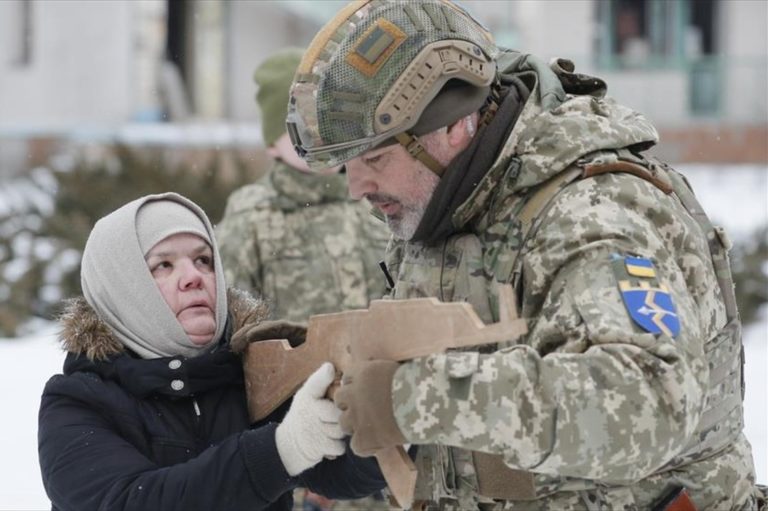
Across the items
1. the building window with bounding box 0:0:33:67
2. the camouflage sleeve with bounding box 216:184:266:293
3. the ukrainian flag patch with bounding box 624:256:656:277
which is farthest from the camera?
the building window with bounding box 0:0:33:67

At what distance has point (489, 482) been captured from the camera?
263 centimetres

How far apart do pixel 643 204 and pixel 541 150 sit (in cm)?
24

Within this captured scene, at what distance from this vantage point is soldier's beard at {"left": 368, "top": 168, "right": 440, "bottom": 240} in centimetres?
268

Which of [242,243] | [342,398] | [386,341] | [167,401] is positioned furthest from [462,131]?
[242,243]

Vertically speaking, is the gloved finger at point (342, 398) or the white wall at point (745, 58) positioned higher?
the white wall at point (745, 58)

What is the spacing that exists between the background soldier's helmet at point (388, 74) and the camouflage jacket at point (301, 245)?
253cm

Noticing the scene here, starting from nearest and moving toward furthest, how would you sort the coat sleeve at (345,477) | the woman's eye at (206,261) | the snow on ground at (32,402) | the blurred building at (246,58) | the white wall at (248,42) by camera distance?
the coat sleeve at (345,477)
the woman's eye at (206,261)
the snow on ground at (32,402)
the blurred building at (246,58)
the white wall at (248,42)

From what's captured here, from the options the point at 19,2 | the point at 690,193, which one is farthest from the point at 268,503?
the point at 19,2

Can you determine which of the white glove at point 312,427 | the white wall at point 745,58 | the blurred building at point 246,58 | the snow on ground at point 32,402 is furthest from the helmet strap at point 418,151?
the white wall at point 745,58

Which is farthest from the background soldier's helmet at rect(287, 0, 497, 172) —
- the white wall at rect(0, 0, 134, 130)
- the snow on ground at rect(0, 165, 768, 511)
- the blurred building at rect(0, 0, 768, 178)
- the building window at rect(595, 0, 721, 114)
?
the building window at rect(595, 0, 721, 114)

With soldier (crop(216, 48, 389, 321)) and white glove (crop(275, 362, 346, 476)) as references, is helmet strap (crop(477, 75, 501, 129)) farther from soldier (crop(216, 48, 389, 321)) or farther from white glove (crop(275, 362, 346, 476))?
soldier (crop(216, 48, 389, 321))

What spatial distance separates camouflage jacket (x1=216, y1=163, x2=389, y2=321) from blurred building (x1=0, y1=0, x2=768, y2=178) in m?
11.6

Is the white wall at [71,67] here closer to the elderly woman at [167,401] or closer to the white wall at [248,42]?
the white wall at [248,42]

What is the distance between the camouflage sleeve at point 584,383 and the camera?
218 centimetres
